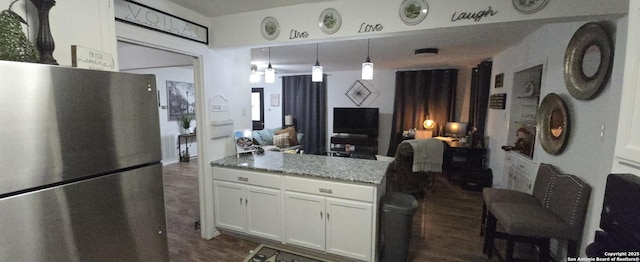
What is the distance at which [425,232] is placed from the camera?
2.93 metres

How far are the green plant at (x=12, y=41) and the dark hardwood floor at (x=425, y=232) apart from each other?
6.80 ft

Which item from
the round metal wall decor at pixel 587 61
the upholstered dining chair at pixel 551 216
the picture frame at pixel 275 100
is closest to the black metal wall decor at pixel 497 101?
the round metal wall decor at pixel 587 61

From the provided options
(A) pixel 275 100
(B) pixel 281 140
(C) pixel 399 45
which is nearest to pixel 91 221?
(C) pixel 399 45

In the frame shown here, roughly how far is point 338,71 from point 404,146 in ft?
12.6

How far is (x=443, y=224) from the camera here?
3115 millimetres

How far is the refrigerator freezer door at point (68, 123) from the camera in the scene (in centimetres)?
83

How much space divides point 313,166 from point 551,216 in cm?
195

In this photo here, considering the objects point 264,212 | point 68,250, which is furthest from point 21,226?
point 264,212

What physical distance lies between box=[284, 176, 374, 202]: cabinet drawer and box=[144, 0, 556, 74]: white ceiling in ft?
4.42

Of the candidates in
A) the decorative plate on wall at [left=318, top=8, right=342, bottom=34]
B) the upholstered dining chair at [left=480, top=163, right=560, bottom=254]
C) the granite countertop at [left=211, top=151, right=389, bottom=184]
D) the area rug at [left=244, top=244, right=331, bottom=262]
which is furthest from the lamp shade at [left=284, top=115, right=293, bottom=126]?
Answer: the upholstered dining chair at [left=480, top=163, right=560, bottom=254]

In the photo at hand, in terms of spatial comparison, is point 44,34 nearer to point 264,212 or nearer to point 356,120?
point 264,212

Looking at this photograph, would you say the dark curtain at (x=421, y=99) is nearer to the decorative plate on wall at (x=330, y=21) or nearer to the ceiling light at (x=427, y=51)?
the ceiling light at (x=427, y=51)

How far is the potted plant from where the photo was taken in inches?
245

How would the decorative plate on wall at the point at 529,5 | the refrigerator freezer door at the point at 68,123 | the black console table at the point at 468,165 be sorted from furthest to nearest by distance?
the black console table at the point at 468,165, the decorative plate on wall at the point at 529,5, the refrigerator freezer door at the point at 68,123
